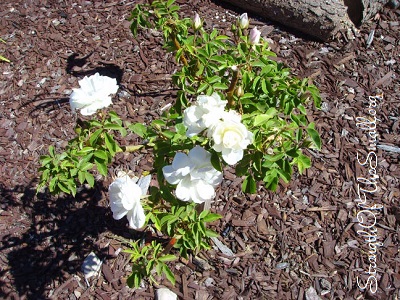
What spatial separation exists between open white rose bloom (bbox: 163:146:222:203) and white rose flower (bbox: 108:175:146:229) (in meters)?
0.15

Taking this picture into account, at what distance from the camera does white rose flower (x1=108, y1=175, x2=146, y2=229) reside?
1700 mm

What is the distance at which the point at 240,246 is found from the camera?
2707 millimetres

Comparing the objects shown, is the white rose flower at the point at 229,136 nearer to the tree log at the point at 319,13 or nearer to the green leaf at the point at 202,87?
the green leaf at the point at 202,87

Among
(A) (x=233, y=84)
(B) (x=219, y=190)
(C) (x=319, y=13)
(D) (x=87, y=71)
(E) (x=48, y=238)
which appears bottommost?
(E) (x=48, y=238)

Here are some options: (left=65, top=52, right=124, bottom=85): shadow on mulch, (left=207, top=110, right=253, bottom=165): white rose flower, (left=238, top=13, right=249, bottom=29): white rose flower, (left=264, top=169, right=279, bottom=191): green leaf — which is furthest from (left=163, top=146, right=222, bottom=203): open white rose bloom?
(left=65, top=52, right=124, bottom=85): shadow on mulch

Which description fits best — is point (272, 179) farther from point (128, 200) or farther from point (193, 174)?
point (128, 200)

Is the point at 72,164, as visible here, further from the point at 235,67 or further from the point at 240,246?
the point at 240,246

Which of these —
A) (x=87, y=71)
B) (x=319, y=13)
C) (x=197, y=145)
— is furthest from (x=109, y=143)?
(x=319, y=13)

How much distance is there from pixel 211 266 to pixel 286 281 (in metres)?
0.44

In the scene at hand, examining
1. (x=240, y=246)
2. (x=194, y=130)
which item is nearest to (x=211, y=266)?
(x=240, y=246)

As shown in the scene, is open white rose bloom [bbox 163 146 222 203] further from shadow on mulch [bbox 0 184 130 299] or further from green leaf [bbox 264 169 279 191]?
shadow on mulch [bbox 0 184 130 299]

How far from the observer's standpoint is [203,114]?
61.2 inches

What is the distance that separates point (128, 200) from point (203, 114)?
0.45 m

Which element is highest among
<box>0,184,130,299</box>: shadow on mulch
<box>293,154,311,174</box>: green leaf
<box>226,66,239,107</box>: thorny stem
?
<box>226,66,239,107</box>: thorny stem
